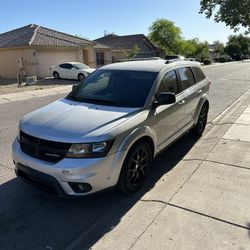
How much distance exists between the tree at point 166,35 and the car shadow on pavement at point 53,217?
161 feet

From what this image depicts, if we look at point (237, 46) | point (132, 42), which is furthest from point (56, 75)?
point (237, 46)

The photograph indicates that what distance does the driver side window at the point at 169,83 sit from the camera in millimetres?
4491

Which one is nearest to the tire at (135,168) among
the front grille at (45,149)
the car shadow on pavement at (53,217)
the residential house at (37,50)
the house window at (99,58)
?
the car shadow on pavement at (53,217)

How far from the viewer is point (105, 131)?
131 inches

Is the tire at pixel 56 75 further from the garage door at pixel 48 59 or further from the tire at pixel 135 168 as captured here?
the tire at pixel 135 168

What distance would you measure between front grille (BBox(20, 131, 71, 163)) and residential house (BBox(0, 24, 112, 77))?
2238cm

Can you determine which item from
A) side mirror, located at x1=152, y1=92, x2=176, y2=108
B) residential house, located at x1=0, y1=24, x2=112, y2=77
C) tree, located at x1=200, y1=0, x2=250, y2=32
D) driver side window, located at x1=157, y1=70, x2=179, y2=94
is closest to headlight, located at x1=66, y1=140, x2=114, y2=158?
side mirror, located at x1=152, y1=92, x2=176, y2=108

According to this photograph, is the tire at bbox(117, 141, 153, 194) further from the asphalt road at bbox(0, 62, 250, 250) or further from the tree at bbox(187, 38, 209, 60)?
the tree at bbox(187, 38, 209, 60)

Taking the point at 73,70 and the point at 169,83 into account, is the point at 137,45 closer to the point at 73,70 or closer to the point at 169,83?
the point at 73,70

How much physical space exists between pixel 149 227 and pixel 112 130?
45.9 inches

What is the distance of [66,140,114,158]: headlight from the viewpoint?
322 centimetres

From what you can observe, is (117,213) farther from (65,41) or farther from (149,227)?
(65,41)

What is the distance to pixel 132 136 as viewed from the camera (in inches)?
141

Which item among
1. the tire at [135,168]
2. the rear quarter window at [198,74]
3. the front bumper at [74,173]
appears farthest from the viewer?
the rear quarter window at [198,74]
